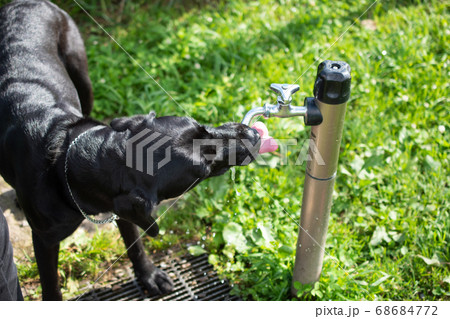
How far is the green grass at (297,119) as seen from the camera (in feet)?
9.85

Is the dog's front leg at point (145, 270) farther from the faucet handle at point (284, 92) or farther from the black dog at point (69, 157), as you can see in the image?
the faucet handle at point (284, 92)

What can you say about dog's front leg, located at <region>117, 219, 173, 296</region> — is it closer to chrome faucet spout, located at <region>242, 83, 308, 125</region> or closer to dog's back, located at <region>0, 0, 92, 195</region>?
dog's back, located at <region>0, 0, 92, 195</region>

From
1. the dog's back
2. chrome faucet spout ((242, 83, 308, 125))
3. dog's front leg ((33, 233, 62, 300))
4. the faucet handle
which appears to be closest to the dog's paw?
dog's front leg ((33, 233, 62, 300))

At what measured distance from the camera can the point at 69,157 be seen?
247 cm

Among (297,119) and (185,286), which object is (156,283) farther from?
(297,119)

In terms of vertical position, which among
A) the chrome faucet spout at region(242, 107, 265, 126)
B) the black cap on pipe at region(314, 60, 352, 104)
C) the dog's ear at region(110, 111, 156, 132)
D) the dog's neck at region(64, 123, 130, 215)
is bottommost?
the dog's neck at region(64, 123, 130, 215)

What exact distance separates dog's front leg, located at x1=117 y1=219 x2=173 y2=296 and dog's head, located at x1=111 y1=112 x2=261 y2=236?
0.59 meters

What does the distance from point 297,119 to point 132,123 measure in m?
1.78

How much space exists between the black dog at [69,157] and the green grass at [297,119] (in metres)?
0.56

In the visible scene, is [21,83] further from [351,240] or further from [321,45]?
[321,45]

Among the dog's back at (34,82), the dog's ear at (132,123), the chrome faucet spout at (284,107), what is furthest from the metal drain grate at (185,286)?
the chrome faucet spout at (284,107)

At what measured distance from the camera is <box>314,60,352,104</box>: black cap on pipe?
6.43ft

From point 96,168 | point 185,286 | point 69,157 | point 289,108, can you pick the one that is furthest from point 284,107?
point 185,286
